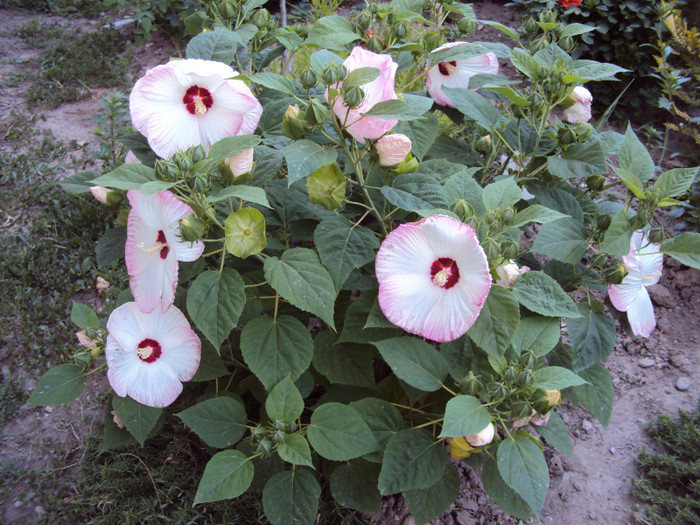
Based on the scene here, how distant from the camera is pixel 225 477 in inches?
54.5

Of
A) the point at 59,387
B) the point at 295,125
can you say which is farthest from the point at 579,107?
the point at 59,387

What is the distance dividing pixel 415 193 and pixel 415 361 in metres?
0.46

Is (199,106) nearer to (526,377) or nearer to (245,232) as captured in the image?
(245,232)

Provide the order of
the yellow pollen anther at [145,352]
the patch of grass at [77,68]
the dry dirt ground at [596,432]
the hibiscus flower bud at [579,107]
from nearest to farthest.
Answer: the yellow pollen anther at [145,352] < the hibiscus flower bud at [579,107] < the dry dirt ground at [596,432] < the patch of grass at [77,68]

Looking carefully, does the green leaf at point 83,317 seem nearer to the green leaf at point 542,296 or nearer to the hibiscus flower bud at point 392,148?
the hibiscus flower bud at point 392,148

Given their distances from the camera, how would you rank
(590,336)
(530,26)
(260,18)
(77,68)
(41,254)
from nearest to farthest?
1. (590,336)
2. (260,18)
3. (530,26)
4. (41,254)
5. (77,68)

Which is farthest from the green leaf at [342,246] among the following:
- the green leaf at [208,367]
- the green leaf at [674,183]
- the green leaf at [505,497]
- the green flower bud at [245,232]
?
the green leaf at [674,183]

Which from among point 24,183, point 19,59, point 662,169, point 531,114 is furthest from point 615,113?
point 19,59

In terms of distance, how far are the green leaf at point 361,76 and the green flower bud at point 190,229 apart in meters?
0.47

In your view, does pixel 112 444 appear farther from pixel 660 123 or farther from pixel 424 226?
A: pixel 660 123

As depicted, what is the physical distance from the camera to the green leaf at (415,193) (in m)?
Result: 1.45

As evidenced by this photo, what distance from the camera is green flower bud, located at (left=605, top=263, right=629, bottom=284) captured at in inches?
60.0

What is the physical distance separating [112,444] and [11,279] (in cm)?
152

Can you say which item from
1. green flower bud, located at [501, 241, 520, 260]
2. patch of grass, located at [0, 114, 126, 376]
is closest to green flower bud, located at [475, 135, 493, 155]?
green flower bud, located at [501, 241, 520, 260]
